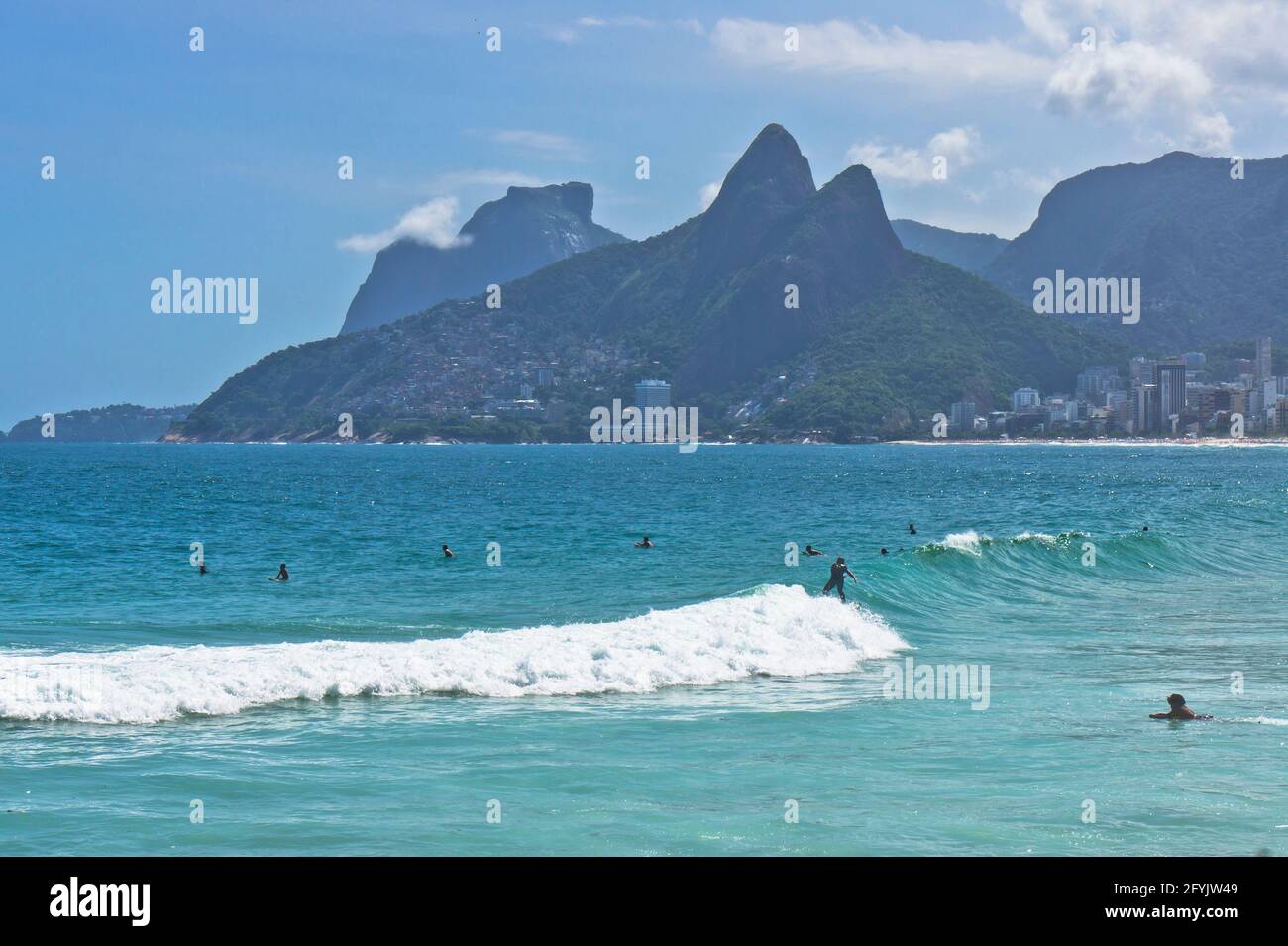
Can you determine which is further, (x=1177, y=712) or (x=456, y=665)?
(x=456, y=665)

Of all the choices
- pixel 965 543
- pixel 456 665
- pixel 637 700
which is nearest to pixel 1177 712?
pixel 637 700

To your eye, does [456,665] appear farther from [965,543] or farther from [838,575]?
[965,543]

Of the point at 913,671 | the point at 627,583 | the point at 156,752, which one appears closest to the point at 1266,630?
the point at 913,671

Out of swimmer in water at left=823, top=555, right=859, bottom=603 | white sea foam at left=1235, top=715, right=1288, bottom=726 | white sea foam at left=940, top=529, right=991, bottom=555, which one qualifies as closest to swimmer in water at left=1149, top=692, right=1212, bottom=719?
white sea foam at left=1235, top=715, right=1288, bottom=726
